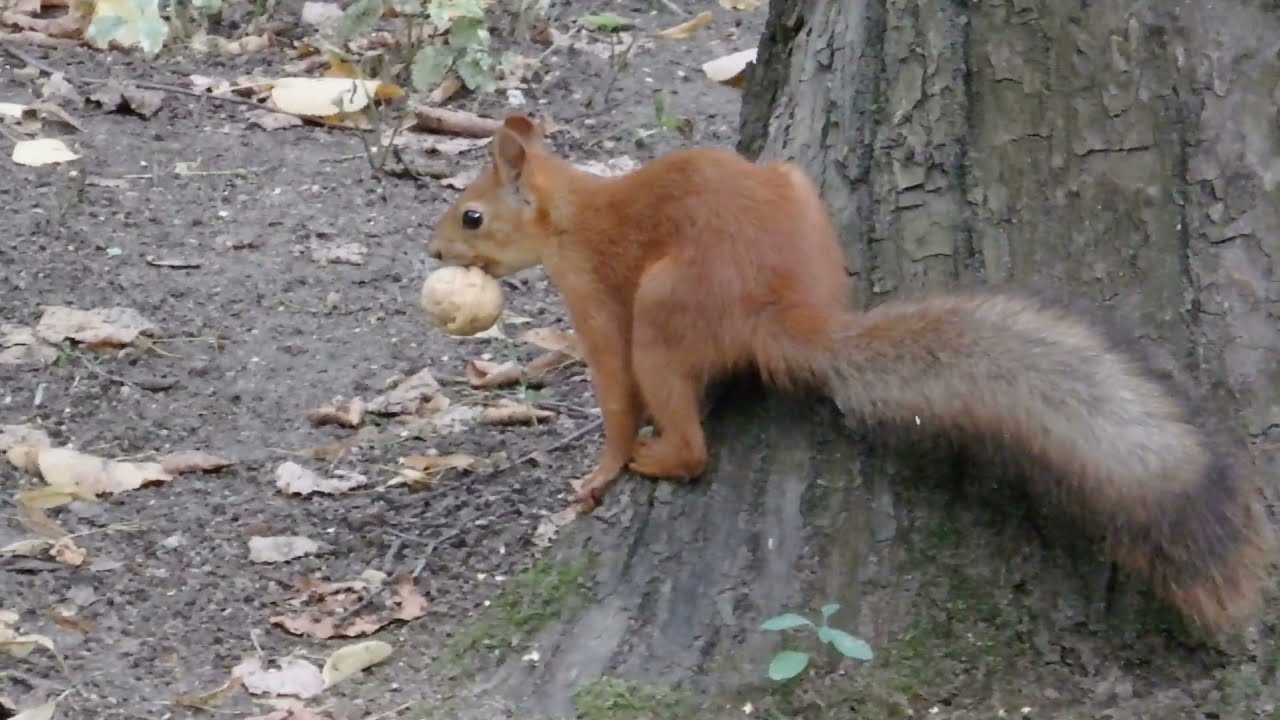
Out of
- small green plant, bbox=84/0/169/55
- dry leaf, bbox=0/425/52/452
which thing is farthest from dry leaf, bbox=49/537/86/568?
small green plant, bbox=84/0/169/55

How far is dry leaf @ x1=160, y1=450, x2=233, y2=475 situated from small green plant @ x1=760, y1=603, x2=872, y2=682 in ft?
4.34

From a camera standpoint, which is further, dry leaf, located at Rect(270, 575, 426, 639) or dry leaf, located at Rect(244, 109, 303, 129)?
dry leaf, located at Rect(244, 109, 303, 129)

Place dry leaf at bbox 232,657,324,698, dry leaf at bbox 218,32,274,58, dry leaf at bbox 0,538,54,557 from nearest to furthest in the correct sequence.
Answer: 1. dry leaf at bbox 232,657,324,698
2. dry leaf at bbox 0,538,54,557
3. dry leaf at bbox 218,32,274,58

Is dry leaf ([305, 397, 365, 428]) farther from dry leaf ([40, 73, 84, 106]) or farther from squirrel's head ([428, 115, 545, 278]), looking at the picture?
dry leaf ([40, 73, 84, 106])

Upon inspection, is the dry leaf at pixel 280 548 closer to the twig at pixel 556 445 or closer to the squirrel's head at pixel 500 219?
the twig at pixel 556 445

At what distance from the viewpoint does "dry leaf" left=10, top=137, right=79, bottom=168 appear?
4.10 m

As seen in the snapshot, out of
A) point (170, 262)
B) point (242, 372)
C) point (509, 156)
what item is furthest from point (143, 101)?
point (509, 156)

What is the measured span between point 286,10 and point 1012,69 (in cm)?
367

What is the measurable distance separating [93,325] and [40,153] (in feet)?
2.80

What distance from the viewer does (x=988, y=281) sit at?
212cm

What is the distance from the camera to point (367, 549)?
277 centimetres

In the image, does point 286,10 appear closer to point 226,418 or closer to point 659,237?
point 226,418

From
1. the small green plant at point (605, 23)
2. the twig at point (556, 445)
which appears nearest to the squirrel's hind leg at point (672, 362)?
the twig at point (556, 445)

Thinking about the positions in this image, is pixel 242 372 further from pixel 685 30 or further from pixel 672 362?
pixel 685 30
